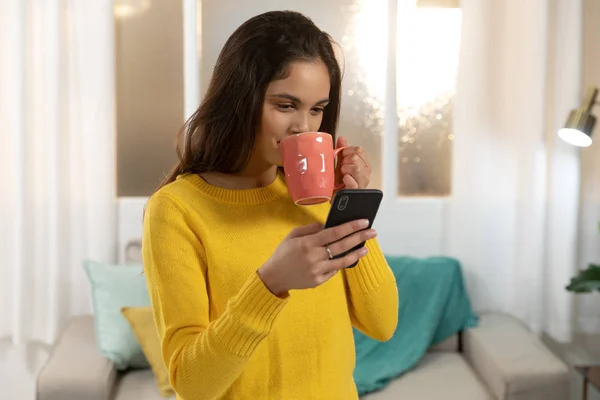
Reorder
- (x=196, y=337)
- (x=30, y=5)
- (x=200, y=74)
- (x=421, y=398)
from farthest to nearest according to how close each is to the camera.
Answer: (x=200, y=74) < (x=30, y=5) < (x=421, y=398) < (x=196, y=337)

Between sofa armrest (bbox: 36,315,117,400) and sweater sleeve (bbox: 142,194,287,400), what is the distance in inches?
51.5

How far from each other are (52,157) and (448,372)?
154 cm

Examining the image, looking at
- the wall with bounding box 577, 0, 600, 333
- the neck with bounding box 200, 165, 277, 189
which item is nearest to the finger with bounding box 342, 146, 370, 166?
the neck with bounding box 200, 165, 277, 189

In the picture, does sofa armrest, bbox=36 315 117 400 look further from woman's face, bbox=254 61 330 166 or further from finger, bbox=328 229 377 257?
finger, bbox=328 229 377 257

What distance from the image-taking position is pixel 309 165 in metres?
0.88

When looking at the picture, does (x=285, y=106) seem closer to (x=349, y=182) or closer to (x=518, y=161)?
(x=349, y=182)

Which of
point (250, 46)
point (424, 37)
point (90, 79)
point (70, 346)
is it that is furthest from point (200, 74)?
point (250, 46)

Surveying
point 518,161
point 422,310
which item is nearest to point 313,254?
point 422,310

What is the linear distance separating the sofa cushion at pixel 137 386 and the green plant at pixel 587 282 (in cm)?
123

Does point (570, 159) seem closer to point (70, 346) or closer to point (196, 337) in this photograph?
point (70, 346)

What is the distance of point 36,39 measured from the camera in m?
2.57

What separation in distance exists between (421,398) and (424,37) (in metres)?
1.32

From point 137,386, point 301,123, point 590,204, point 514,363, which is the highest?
point 301,123

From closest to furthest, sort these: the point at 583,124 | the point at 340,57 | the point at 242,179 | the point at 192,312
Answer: the point at 192,312 → the point at 242,179 → the point at 583,124 → the point at 340,57
